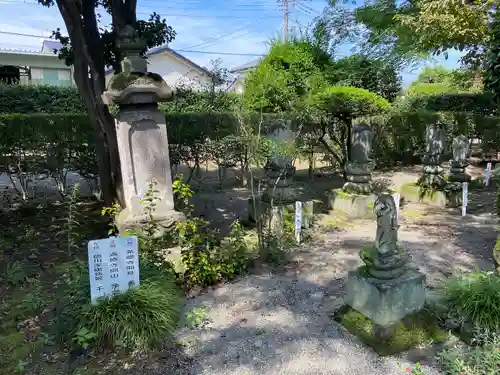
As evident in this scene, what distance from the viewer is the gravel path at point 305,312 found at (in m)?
2.85

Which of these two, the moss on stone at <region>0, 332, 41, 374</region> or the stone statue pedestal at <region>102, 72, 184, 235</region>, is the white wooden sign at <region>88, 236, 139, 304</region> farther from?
the stone statue pedestal at <region>102, 72, 184, 235</region>

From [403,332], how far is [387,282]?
16.0 inches

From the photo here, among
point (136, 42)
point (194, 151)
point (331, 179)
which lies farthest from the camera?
point (331, 179)

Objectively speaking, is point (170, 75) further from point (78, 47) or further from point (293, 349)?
point (293, 349)

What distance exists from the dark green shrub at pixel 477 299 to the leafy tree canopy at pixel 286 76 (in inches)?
264

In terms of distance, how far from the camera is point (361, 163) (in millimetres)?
7152

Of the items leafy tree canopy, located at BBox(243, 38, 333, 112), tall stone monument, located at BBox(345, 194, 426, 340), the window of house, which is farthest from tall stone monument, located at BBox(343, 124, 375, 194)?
the window of house

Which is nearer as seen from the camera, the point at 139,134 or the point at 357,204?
the point at 139,134

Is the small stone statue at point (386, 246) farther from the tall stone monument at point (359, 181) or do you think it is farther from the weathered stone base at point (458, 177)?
the weathered stone base at point (458, 177)

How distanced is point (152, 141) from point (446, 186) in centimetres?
592

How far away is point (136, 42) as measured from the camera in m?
4.68

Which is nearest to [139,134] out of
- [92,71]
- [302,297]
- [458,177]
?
[92,71]

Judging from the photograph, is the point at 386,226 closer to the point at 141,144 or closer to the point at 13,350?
the point at 141,144

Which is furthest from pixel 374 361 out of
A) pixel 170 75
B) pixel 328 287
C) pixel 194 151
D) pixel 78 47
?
pixel 170 75
